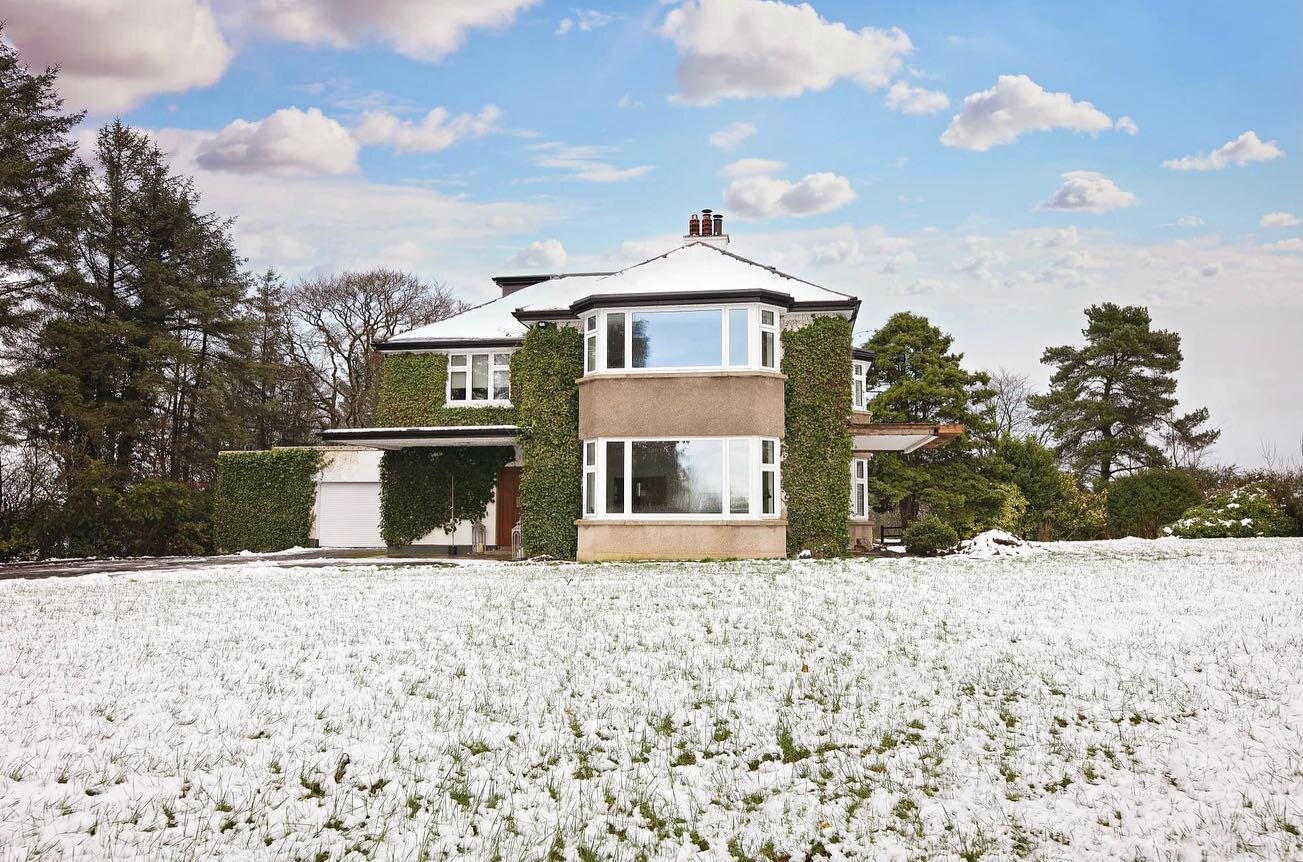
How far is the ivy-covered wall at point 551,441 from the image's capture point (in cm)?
2325

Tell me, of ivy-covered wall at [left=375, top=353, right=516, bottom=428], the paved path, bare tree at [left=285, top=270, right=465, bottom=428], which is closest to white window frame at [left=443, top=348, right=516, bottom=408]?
ivy-covered wall at [left=375, top=353, right=516, bottom=428]

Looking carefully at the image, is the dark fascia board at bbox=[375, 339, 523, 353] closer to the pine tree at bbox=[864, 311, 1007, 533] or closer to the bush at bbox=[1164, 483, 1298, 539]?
the pine tree at bbox=[864, 311, 1007, 533]

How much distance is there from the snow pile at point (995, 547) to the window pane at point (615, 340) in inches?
346

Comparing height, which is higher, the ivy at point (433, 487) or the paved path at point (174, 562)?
the ivy at point (433, 487)

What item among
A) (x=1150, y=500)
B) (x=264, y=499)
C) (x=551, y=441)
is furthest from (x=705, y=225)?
(x=1150, y=500)

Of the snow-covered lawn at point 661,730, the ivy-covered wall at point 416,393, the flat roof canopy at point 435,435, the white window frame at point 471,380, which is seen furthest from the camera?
the ivy-covered wall at point 416,393

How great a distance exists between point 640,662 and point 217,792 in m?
4.30

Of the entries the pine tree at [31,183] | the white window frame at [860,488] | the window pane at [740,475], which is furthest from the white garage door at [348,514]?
the white window frame at [860,488]

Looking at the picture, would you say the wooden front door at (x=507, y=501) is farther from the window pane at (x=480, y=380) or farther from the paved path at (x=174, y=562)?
the paved path at (x=174, y=562)

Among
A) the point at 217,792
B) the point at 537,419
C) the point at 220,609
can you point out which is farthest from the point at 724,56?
the point at 217,792

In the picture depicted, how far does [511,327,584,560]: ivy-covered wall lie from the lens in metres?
23.2

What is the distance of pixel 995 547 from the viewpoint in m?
22.1

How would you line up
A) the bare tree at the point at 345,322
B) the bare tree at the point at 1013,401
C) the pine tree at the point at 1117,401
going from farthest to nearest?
the bare tree at the point at 1013,401, the pine tree at the point at 1117,401, the bare tree at the point at 345,322

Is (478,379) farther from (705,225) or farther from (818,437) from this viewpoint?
(818,437)
